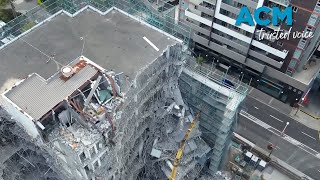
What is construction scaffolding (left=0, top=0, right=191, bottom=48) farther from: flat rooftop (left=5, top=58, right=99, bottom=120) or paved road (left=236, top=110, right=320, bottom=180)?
paved road (left=236, top=110, right=320, bottom=180)

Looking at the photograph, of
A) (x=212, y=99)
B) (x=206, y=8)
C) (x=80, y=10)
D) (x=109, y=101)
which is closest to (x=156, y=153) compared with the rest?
(x=212, y=99)

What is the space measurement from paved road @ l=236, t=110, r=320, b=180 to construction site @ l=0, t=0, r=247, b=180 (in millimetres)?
17678

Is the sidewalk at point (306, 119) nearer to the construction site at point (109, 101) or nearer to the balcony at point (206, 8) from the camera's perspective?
the balcony at point (206, 8)

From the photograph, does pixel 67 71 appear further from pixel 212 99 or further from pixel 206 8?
pixel 206 8

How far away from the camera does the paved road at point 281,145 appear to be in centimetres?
6919

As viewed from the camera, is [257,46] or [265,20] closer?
[265,20]

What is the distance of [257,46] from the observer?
7462 cm

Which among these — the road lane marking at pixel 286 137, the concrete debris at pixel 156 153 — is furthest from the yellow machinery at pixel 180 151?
the road lane marking at pixel 286 137

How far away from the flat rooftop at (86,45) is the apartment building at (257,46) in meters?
30.7

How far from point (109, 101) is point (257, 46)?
1734 inches

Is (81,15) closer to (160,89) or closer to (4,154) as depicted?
(160,89)

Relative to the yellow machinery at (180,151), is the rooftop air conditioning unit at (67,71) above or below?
above

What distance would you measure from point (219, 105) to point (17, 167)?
2772 cm

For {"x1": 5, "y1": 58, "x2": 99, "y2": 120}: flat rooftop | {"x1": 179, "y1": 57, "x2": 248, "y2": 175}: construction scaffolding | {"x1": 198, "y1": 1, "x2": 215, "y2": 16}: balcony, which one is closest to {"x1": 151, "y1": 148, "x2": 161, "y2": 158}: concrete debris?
{"x1": 179, "y1": 57, "x2": 248, "y2": 175}: construction scaffolding
